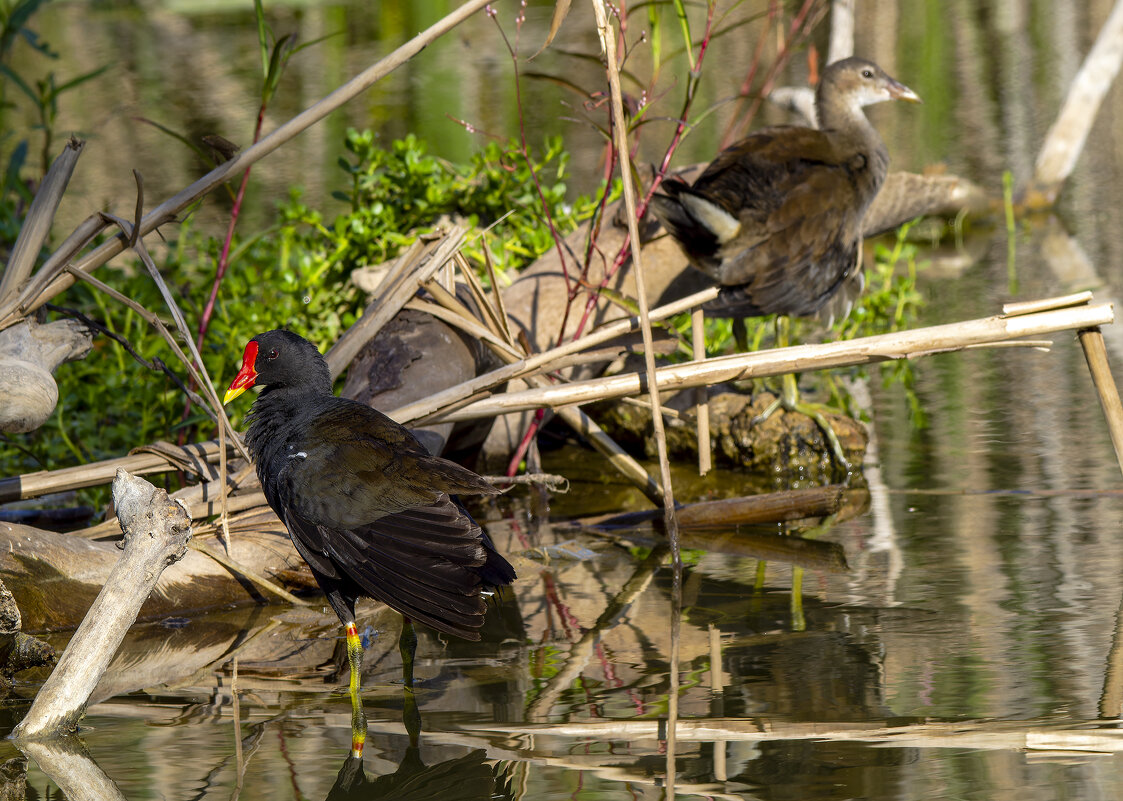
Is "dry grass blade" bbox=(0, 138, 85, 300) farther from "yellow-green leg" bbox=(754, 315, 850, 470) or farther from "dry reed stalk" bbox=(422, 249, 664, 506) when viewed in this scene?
"yellow-green leg" bbox=(754, 315, 850, 470)

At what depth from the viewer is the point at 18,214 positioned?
709 centimetres

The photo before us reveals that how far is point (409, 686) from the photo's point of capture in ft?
11.1

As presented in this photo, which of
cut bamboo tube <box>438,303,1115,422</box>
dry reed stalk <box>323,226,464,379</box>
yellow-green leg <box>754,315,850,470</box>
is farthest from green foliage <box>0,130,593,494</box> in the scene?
cut bamboo tube <box>438,303,1115,422</box>

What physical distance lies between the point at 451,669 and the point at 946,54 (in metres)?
13.5

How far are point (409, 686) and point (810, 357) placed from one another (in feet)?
5.39

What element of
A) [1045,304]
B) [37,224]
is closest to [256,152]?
[37,224]

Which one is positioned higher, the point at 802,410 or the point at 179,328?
the point at 179,328

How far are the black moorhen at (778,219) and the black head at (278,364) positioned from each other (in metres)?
1.77

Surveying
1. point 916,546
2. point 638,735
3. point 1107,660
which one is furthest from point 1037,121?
point 638,735

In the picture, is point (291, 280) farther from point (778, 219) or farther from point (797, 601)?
point (797, 601)

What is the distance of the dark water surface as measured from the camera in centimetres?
280

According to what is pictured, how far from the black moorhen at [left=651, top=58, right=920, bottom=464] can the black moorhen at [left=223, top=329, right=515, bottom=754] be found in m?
1.88

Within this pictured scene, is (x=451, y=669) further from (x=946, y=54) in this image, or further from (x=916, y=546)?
(x=946, y=54)

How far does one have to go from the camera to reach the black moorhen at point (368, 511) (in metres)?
3.09
